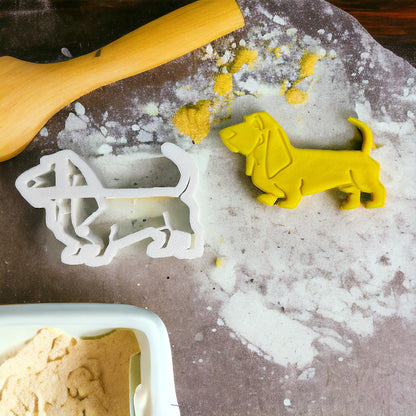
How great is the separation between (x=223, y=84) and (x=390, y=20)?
0.41 m

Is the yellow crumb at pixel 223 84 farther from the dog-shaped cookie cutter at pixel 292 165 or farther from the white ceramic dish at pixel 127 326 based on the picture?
the white ceramic dish at pixel 127 326

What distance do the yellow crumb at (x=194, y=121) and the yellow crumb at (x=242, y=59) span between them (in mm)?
103

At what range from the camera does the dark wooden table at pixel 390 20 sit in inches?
35.2

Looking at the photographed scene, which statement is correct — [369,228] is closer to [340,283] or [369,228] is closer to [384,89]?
[340,283]

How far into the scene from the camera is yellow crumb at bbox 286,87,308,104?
0.89 m

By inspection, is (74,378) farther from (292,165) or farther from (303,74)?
(303,74)

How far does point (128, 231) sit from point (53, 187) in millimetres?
189

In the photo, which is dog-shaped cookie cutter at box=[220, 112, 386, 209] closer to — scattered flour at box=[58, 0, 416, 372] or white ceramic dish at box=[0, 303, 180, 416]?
scattered flour at box=[58, 0, 416, 372]

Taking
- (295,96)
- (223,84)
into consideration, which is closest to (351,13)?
(295,96)

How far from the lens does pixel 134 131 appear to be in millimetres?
896

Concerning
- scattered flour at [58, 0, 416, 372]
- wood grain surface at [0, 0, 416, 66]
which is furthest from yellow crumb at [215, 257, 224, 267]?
wood grain surface at [0, 0, 416, 66]

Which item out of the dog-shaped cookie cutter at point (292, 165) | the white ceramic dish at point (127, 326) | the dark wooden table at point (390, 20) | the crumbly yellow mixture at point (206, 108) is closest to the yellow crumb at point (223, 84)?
the crumbly yellow mixture at point (206, 108)

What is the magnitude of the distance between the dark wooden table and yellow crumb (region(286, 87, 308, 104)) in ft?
0.71

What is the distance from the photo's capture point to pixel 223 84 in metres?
0.89
